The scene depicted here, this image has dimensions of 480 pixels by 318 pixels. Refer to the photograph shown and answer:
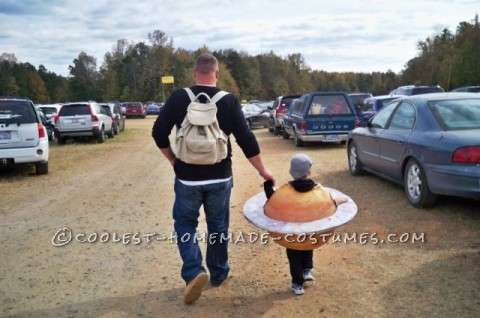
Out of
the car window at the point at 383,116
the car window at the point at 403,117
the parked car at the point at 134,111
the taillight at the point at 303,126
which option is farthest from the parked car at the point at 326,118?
the parked car at the point at 134,111

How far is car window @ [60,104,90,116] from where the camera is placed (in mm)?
18936

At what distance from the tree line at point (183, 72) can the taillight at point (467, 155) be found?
5745 cm

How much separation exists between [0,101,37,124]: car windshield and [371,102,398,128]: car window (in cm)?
718

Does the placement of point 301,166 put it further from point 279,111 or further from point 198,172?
point 279,111

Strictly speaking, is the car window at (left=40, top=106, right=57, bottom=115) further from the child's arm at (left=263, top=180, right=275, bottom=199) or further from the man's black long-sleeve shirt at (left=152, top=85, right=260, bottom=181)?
the child's arm at (left=263, top=180, right=275, bottom=199)

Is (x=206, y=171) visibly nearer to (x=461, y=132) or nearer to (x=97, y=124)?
(x=461, y=132)

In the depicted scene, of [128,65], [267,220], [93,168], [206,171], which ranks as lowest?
[93,168]

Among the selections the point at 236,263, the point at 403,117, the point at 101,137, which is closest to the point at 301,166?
the point at 236,263

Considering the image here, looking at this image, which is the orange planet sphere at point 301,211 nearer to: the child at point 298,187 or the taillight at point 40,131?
the child at point 298,187

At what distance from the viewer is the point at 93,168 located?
1184 centimetres

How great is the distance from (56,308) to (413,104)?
5514 millimetres

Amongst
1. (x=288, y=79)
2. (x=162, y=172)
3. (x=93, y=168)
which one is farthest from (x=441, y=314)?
(x=288, y=79)

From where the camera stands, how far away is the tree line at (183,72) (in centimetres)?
6825

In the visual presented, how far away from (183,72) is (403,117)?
260 feet
